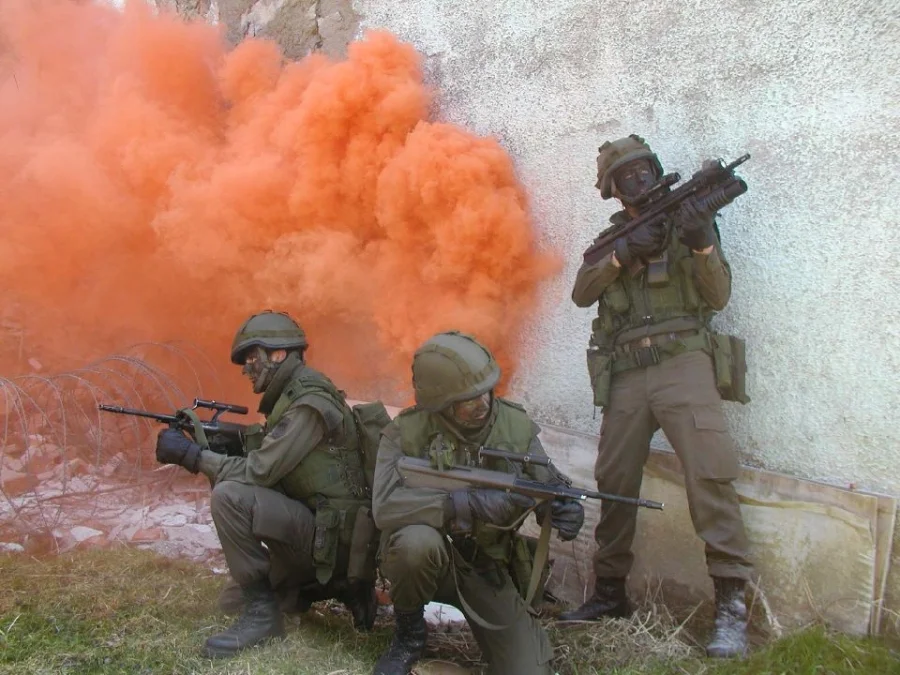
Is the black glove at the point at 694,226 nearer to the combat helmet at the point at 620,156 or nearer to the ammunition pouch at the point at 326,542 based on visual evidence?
the combat helmet at the point at 620,156

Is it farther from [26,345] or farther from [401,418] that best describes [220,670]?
[26,345]

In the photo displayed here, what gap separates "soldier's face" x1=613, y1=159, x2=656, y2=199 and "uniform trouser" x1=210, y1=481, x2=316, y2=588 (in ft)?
6.90

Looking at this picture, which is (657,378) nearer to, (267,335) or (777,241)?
(777,241)

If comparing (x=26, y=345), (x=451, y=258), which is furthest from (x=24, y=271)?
(x=451, y=258)

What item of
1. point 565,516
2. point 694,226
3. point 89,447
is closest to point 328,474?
point 565,516

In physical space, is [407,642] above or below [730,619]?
below

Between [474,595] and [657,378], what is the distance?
4.04 ft

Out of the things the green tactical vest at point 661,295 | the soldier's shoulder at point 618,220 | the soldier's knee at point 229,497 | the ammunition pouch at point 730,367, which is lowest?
the soldier's knee at point 229,497

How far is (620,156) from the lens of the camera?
364 cm

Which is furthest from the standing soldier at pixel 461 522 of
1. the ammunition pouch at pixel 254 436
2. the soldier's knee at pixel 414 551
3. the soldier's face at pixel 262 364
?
the ammunition pouch at pixel 254 436

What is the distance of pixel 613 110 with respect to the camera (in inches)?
166

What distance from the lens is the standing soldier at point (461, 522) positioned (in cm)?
303

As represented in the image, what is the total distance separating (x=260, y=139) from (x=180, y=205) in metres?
0.75

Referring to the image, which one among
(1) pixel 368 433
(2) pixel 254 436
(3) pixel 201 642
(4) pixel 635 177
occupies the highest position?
(4) pixel 635 177
